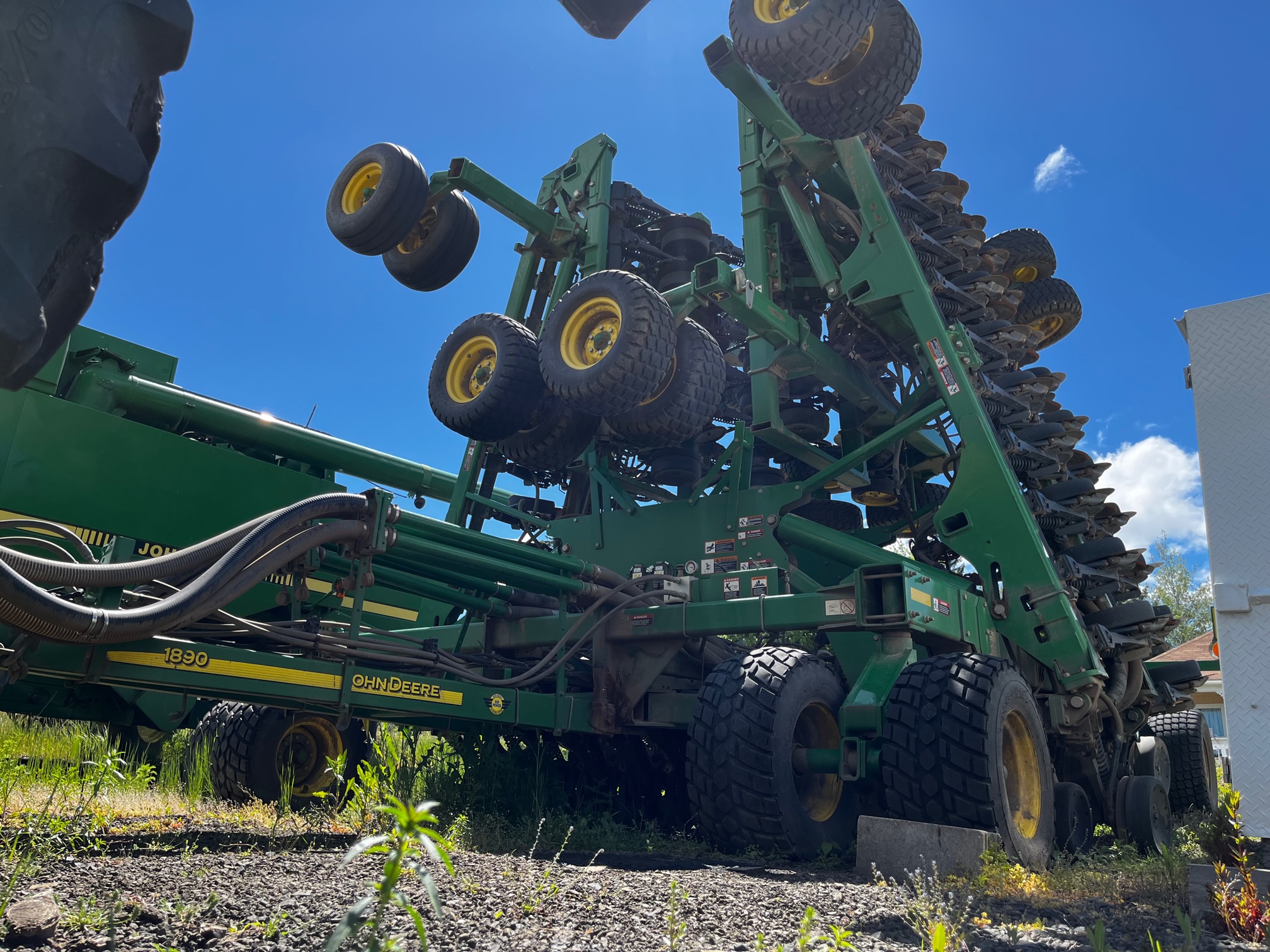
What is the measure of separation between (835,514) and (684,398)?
2610 millimetres

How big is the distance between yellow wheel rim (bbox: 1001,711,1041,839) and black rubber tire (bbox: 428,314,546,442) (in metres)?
4.11

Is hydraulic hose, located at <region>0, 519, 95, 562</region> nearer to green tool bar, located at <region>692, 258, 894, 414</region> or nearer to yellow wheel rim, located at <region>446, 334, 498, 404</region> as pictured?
yellow wheel rim, located at <region>446, 334, 498, 404</region>

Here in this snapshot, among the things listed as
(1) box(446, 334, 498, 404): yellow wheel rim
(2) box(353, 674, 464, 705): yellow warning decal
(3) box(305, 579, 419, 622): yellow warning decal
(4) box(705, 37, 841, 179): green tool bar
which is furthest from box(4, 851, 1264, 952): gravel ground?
(4) box(705, 37, 841, 179): green tool bar

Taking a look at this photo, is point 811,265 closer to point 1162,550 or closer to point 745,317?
point 745,317

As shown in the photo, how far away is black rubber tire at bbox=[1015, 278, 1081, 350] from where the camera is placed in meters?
10.5

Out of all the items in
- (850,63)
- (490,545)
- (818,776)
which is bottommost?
(818,776)

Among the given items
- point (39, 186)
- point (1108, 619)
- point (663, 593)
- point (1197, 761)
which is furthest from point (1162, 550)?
point (39, 186)

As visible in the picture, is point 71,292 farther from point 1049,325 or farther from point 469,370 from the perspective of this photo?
point 1049,325

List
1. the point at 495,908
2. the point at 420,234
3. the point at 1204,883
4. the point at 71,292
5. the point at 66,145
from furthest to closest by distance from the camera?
the point at 420,234 < the point at 1204,883 < the point at 495,908 < the point at 71,292 < the point at 66,145

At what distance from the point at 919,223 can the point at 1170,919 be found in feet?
19.4

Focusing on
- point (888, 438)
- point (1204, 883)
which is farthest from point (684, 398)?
point (1204, 883)

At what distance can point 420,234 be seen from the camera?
28.1ft

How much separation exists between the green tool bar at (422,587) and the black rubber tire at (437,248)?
130 inches

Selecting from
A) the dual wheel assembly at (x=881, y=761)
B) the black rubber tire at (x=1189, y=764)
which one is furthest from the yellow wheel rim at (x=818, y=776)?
the black rubber tire at (x=1189, y=764)
